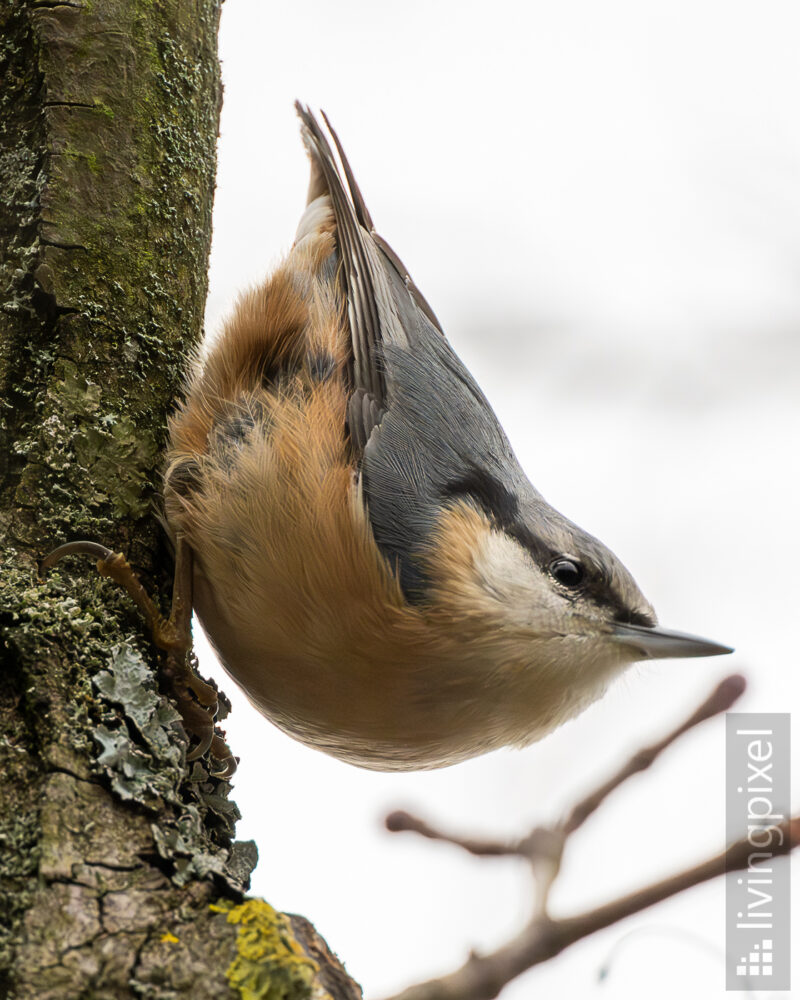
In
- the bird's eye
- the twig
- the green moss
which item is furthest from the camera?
the bird's eye

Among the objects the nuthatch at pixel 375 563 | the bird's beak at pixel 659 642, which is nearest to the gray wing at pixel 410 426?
the nuthatch at pixel 375 563

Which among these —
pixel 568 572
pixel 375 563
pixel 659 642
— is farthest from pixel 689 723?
pixel 375 563

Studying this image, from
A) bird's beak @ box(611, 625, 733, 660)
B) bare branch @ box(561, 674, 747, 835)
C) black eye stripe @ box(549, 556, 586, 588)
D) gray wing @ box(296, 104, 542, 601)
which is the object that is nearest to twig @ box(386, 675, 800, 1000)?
bare branch @ box(561, 674, 747, 835)

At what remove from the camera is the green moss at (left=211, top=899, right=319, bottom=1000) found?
3.14ft

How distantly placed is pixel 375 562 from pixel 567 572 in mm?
401

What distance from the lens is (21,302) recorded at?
64.9 inches

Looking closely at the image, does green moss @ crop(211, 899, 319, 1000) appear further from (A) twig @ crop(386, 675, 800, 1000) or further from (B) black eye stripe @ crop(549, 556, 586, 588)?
(B) black eye stripe @ crop(549, 556, 586, 588)

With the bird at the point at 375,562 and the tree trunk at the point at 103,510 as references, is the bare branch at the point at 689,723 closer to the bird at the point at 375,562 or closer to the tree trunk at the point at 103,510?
the bird at the point at 375,562

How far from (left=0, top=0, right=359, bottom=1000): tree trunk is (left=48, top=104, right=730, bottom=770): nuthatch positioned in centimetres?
13

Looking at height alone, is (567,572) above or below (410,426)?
below

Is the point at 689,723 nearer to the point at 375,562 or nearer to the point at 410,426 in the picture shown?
the point at 375,562

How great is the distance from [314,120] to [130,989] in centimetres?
235

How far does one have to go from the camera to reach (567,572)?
187cm

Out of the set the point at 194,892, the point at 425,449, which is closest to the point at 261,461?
the point at 425,449
